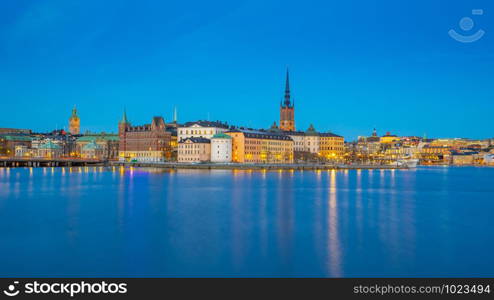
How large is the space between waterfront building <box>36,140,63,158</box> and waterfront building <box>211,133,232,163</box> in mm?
56051

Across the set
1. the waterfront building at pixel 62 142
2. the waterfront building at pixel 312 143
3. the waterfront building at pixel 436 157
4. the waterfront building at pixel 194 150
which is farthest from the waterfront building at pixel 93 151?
the waterfront building at pixel 436 157

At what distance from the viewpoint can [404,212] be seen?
30.9 meters

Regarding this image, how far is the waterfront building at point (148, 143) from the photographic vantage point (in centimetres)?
12469

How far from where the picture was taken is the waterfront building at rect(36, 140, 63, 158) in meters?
142

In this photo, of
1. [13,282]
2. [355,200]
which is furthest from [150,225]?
[355,200]

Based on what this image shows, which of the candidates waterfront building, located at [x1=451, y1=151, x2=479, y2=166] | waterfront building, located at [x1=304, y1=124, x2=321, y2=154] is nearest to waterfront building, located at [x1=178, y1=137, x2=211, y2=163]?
Result: waterfront building, located at [x1=304, y1=124, x2=321, y2=154]

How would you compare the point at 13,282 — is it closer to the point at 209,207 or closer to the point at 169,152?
the point at 209,207

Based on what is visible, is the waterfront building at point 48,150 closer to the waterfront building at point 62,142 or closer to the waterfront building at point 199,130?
the waterfront building at point 62,142

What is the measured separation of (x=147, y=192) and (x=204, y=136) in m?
75.9

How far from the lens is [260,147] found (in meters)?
119

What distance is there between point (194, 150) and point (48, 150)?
55.1 metres

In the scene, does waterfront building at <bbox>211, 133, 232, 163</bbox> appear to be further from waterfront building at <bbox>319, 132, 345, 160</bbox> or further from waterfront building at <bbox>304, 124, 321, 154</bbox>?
waterfront building at <bbox>319, 132, 345, 160</bbox>

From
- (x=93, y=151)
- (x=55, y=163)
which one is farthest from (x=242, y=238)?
(x=93, y=151)

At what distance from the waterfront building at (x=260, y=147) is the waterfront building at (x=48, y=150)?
5707cm
